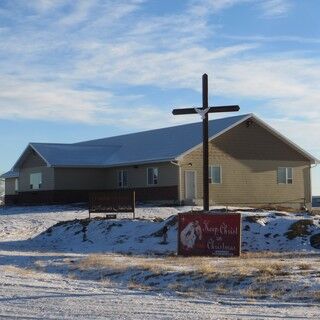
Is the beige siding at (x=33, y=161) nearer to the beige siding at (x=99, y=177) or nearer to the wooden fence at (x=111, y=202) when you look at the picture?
the beige siding at (x=99, y=177)

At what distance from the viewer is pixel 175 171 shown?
4094 cm

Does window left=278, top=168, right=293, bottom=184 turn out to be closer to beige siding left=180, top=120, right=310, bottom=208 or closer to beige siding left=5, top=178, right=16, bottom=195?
beige siding left=180, top=120, right=310, bottom=208

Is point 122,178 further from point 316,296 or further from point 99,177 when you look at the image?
point 316,296

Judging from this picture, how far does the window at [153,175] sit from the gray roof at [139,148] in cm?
78

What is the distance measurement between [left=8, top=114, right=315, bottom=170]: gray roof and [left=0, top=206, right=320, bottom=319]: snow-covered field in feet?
51.2

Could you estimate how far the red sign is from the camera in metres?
20.5

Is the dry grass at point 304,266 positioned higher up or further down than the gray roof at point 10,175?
further down

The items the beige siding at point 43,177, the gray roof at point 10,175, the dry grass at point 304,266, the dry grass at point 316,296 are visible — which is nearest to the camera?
the dry grass at point 316,296

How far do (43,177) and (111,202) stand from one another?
16.4 m

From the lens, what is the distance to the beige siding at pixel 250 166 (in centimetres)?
4219

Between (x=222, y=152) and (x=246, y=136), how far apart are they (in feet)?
6.84

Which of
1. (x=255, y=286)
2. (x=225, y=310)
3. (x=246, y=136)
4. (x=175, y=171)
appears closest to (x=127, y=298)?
(x=225, y=310)

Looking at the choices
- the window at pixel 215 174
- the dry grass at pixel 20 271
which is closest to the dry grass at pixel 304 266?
→ the dry grass at pixel 20 271

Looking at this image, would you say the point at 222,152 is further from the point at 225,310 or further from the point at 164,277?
the point at 225,310
